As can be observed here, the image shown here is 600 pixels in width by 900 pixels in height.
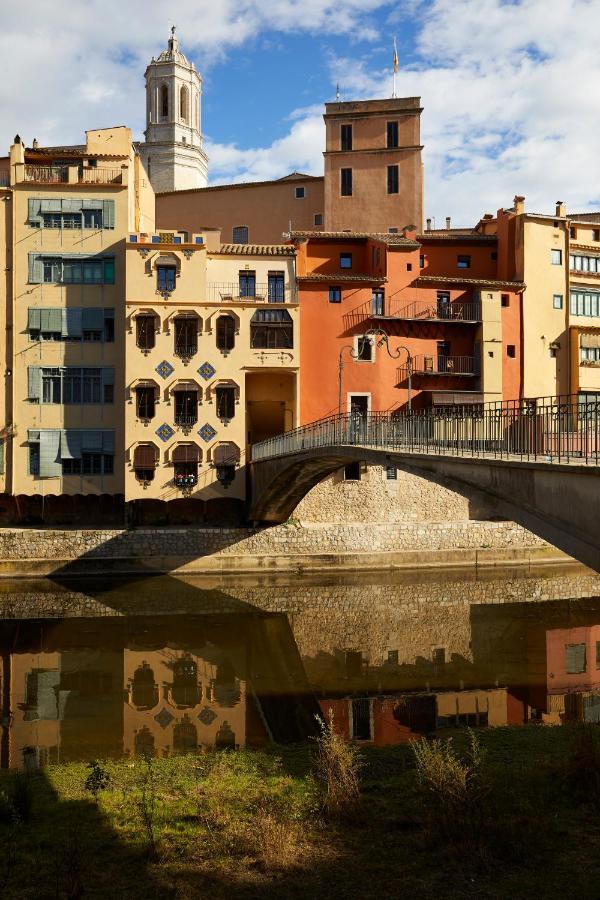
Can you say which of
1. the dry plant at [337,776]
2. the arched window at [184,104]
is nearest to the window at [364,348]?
the dry plant at [337,776]

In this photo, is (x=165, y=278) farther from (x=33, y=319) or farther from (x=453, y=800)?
(x=453, y=800)

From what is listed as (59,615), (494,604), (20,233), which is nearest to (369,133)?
(20,233)

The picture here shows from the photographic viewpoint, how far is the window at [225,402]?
3501 cm

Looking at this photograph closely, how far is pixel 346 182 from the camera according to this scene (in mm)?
43969

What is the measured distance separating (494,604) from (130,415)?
16.7 m


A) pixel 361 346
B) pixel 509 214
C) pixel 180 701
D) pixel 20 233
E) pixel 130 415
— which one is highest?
pixel 509 214

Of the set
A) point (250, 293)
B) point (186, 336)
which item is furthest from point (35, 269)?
point (250, 293)

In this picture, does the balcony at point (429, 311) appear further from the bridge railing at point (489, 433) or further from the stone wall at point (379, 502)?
the bridge railing at point (489, 433)

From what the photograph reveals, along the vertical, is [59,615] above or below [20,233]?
below

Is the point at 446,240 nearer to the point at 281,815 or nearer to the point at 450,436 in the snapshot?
the point at 450,436

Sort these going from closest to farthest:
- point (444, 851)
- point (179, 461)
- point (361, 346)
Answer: point (444, 851) < point (179, 461) < point (361, 346)

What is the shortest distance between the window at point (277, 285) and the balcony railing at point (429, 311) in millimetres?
4384

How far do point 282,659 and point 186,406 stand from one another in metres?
15.5

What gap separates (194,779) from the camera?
12117mm
